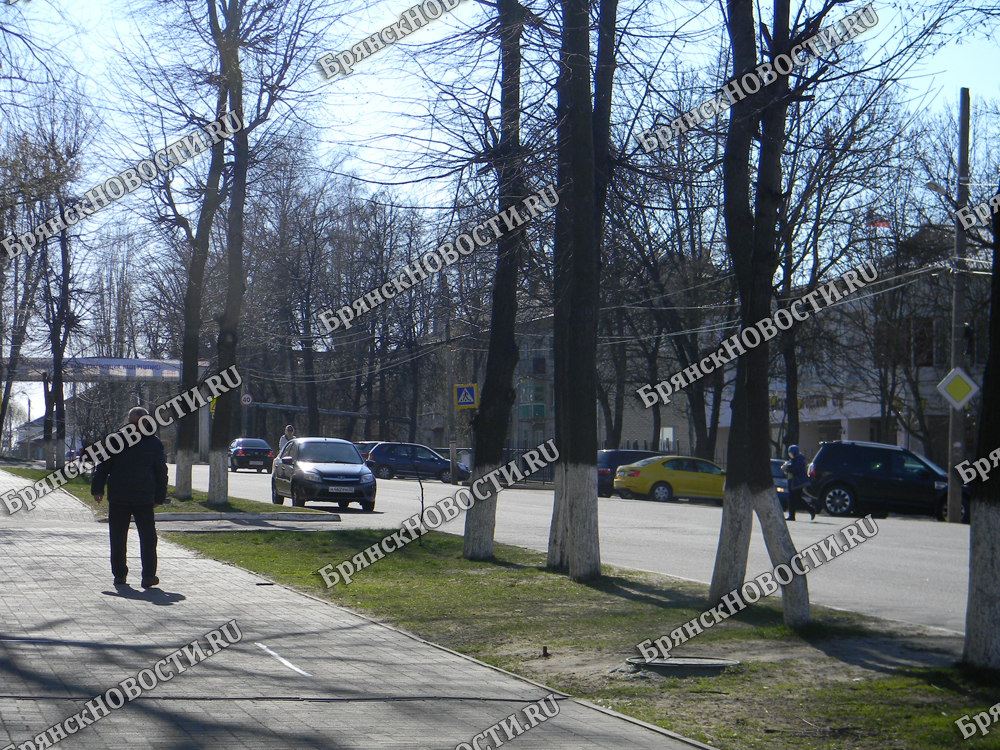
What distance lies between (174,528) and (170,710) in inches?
481

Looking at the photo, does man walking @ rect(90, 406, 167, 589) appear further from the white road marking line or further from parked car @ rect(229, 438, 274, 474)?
parked car @ rect(229, 438, 274, 474)

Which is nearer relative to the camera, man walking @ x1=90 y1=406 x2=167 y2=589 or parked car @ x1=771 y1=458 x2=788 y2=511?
man walking @ x1=90 y1=406 x2=167 y2=589

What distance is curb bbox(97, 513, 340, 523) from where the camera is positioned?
18719 millimetres

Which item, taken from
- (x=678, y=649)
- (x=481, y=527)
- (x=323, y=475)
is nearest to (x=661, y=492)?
(x=323, y=475)

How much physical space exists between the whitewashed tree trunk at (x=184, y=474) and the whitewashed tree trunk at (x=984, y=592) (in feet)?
61.5

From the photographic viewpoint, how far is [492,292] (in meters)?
14.0

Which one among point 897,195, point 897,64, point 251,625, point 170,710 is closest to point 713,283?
point 897,195

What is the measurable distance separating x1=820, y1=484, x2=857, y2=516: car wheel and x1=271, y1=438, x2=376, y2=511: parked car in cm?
1175

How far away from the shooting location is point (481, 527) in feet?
45.0

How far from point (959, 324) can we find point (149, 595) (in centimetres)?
2123

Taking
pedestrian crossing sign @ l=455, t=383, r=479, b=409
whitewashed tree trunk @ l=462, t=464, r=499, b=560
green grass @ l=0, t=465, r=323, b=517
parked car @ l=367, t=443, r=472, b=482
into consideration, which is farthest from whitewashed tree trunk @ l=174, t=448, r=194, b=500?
parked car @ l=367, t=443, r=472, b=482

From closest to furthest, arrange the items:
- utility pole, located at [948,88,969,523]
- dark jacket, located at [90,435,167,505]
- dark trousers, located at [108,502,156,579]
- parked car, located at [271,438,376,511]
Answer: dark trousers, located at [108,502,156,579] < dark jacket, located at [90,435,167,505] < parked car, located at [271,438,376,511] < utility pole, located at [948,88,969,523]

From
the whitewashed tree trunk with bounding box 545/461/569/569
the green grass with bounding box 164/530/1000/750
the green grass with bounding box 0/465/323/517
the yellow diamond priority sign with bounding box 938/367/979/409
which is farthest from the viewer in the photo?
the yellow diamond priority sign with bounding box 938/367/979/409

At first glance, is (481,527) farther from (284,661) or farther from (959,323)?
(959,323)
